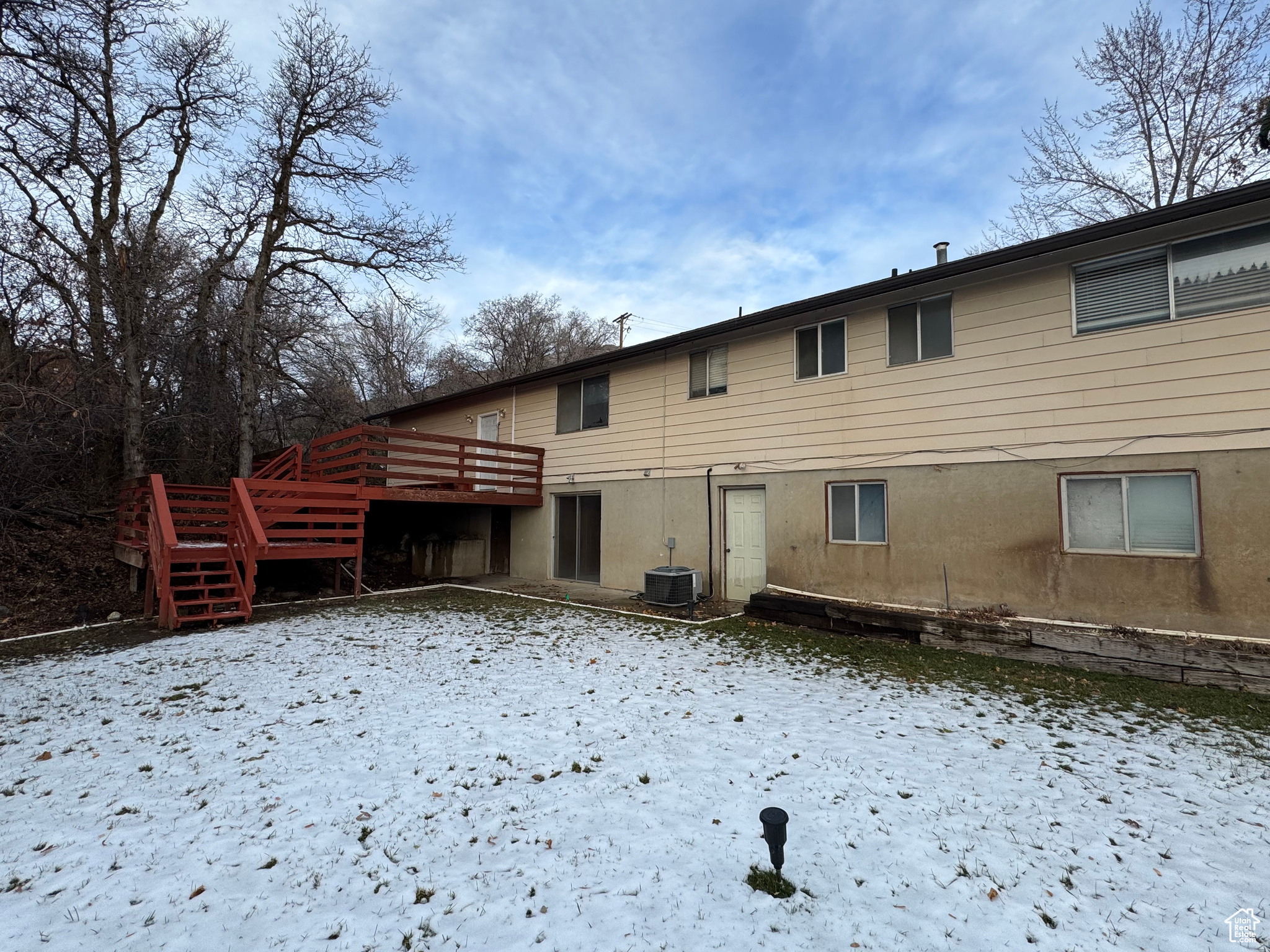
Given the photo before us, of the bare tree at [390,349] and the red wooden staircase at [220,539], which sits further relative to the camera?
the bare tree at [390,349]

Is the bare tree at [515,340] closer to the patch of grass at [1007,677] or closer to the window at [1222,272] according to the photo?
the patch of grass at [1007,677]

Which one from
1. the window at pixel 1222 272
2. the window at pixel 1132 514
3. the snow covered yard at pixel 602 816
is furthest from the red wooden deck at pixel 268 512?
the window at pixel 1222 272

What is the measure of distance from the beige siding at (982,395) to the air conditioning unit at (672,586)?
77.9 inches

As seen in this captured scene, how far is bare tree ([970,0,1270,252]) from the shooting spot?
39.9ft

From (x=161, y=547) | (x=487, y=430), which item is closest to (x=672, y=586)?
(x=161, y=547)

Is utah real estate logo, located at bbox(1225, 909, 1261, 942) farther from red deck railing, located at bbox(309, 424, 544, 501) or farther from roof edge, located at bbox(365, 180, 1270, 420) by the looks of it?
red deck railing, located at bbox(309, 424, 544, 501)

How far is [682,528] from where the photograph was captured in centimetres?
1056

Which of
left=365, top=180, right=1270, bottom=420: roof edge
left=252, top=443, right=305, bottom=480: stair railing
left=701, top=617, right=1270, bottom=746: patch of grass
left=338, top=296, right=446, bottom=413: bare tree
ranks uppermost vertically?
left=338, top=296, right=446, bottom=413: bare tree

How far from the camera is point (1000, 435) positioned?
7.29m

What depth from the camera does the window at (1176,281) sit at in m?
5.95

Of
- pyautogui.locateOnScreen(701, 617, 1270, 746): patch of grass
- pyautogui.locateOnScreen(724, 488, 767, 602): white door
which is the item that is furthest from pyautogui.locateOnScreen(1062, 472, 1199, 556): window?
pyautogui.locateOnScreen(724, 488, 767, 602): white door

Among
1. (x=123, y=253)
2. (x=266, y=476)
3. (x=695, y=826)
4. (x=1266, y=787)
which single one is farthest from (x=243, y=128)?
(x=1266, y=787)

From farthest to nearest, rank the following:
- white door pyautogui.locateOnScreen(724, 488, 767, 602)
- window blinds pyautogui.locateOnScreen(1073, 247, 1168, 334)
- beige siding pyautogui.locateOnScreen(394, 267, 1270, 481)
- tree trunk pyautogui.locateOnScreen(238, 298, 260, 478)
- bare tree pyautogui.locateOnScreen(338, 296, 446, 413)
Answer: bare tree pyautogui.locateOnScreen(338, 296, 446, 413) → tree trunk pyautogui.locateOnScreen(238, 298, 260, 478) → white door pyautogui.locateOnScreen(724, 488, 767, 602) → window blinds pyautogui.locateOnScreen(1073, 247, 1168, 334) → beige siding pyautogui.locateOnScreen(394, 267, 1270, 481)

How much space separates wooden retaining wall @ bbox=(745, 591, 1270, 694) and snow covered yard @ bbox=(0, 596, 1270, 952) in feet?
4.56
